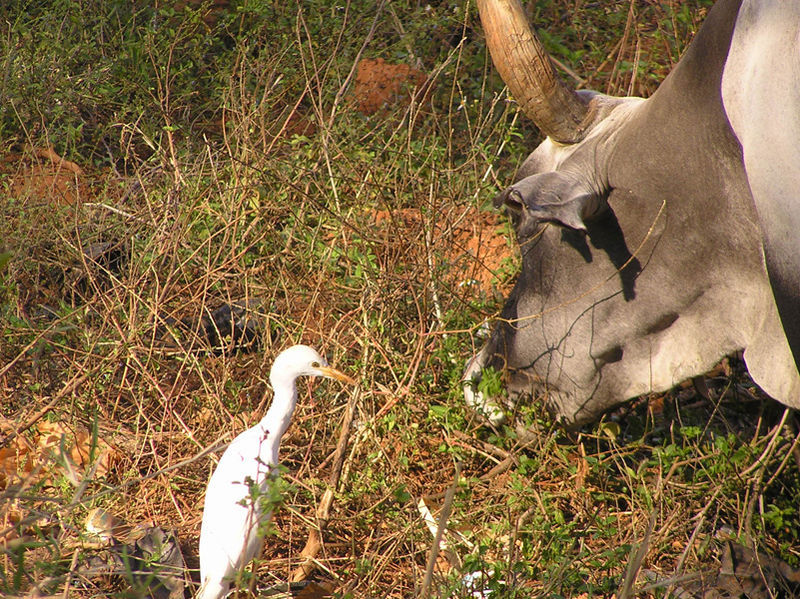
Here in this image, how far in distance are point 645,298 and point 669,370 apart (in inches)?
9.0

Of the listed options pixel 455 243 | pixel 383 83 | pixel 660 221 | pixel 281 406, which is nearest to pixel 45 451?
pixel 281 406

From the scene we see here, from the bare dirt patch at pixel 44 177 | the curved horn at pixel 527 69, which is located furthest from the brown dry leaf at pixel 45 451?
the curved horn at pixel 527 69

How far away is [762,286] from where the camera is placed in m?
2.76

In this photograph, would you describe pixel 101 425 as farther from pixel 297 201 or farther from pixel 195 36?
pixel 195 36

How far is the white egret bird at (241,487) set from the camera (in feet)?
8.28

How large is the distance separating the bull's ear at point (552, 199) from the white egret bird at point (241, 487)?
0.67 meters

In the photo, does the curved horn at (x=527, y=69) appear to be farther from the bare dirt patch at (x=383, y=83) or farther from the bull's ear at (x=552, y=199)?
the bare dirt patch at (x=383, y=83)

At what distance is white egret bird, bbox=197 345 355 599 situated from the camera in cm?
252

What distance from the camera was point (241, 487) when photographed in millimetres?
2604

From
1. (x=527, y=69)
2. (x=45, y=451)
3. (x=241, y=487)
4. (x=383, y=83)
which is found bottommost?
(x=45, y=451)

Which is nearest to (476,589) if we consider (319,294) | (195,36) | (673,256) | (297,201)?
(673,256)

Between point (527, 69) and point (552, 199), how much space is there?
0.44 m

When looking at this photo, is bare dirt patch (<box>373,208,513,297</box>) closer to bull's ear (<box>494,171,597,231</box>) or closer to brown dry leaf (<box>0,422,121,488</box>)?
bull's ear (<box>494,171,597,231</box>)

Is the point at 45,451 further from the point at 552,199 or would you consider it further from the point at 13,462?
the point at 552,199
